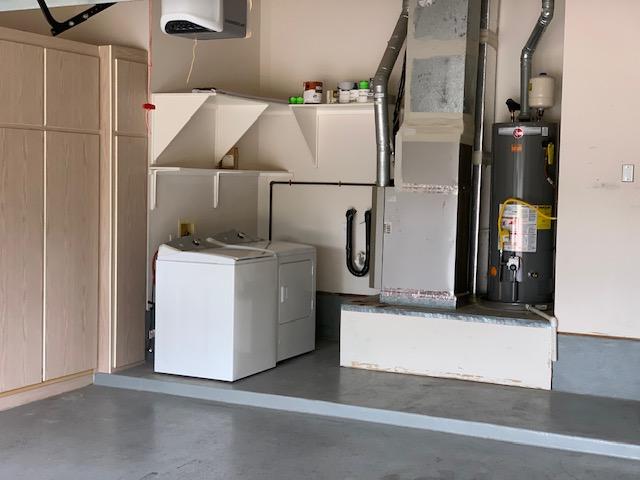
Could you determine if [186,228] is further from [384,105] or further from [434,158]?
[434,158]

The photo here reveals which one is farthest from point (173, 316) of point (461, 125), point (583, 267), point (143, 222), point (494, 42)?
point (494, 42)

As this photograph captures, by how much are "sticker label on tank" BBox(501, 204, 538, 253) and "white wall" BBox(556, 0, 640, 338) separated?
0.51 meters

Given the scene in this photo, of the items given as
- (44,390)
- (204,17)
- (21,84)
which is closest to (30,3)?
(204,17)

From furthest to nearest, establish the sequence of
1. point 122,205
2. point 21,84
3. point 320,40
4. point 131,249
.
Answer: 1. point 320,40
2. point 131,249
3. point 122,205
4. point 21,84

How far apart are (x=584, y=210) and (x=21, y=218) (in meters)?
3.39

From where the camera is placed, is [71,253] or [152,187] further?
[152,187]

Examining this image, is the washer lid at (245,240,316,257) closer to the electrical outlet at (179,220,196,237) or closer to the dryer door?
the dryer door

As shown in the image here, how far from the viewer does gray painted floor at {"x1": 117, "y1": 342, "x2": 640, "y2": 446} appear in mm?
4738

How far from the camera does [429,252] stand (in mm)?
5836

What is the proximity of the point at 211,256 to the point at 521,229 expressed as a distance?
6.91ft

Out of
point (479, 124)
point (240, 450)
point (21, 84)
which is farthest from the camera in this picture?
point (479, 124)

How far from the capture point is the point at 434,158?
5.77 meters

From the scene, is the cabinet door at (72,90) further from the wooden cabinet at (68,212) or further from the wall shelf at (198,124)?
the wall shelf at (198,124)

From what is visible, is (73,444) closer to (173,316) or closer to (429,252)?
(173,316)
